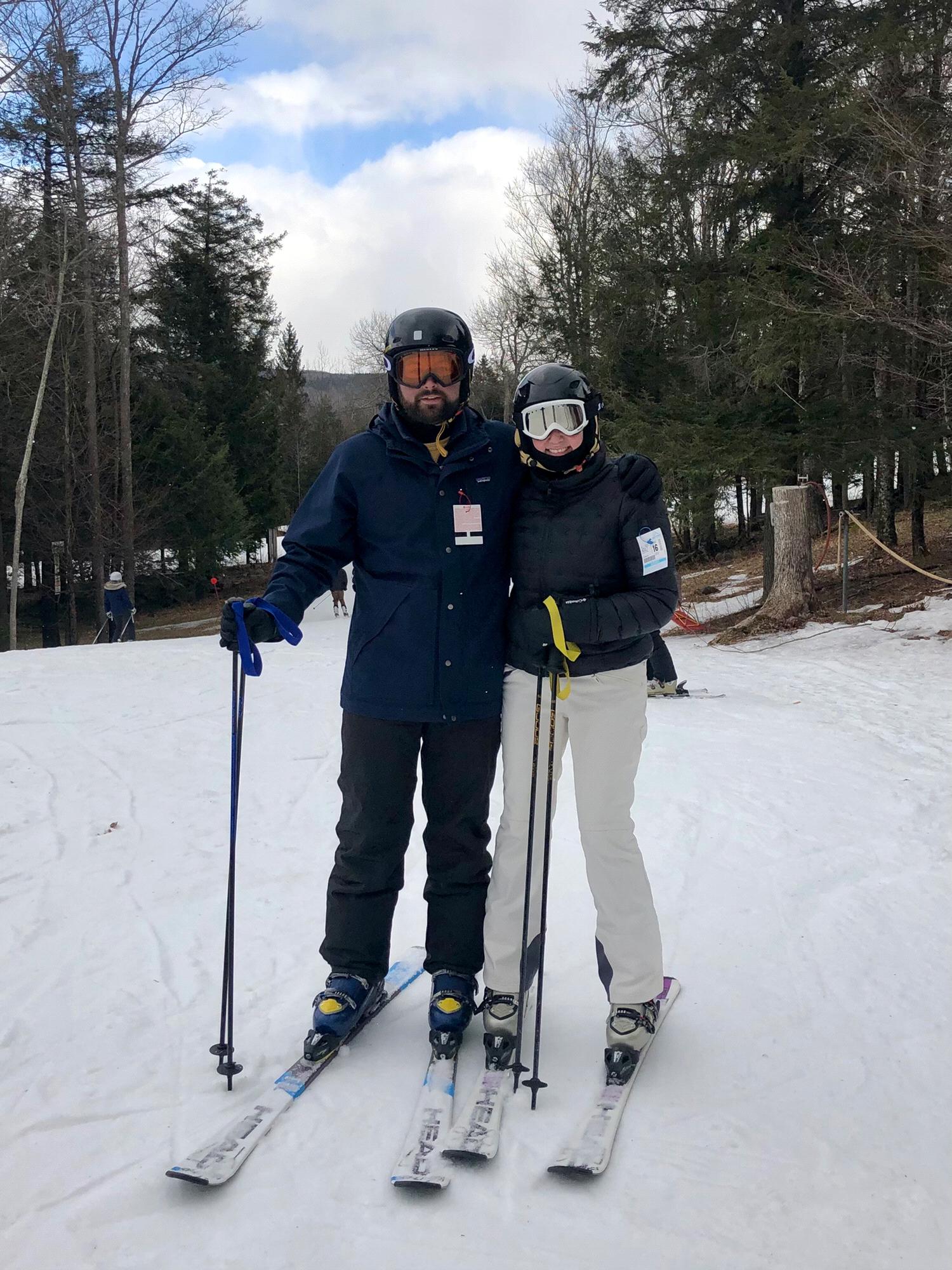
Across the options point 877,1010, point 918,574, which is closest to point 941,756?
point 877,1010

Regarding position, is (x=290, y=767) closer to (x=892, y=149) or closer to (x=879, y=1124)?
(x=879, y=1124)

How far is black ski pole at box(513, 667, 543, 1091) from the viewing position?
8.63 ft

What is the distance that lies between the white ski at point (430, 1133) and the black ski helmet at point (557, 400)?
170 centimetres

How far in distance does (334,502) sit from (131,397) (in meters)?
25.2

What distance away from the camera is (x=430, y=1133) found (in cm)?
232

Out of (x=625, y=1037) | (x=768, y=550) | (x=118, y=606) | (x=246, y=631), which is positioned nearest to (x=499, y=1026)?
(x=625, y=1037)

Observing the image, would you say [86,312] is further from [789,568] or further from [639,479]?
[639,479]

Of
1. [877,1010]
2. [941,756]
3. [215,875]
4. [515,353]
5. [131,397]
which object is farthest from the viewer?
[515,353]

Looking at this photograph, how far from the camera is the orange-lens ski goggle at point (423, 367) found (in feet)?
9.20

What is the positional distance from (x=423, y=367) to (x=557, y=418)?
17.6 inches

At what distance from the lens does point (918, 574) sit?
1266cm

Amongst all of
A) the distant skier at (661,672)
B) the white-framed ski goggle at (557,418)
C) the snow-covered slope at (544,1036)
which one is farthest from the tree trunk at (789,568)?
the white-framed ski goggle at (557,418)

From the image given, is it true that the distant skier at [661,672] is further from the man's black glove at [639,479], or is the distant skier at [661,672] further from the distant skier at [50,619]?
the distant skier at [50,619]

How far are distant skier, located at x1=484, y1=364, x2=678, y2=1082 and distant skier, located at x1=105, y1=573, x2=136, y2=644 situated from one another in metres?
13.9
